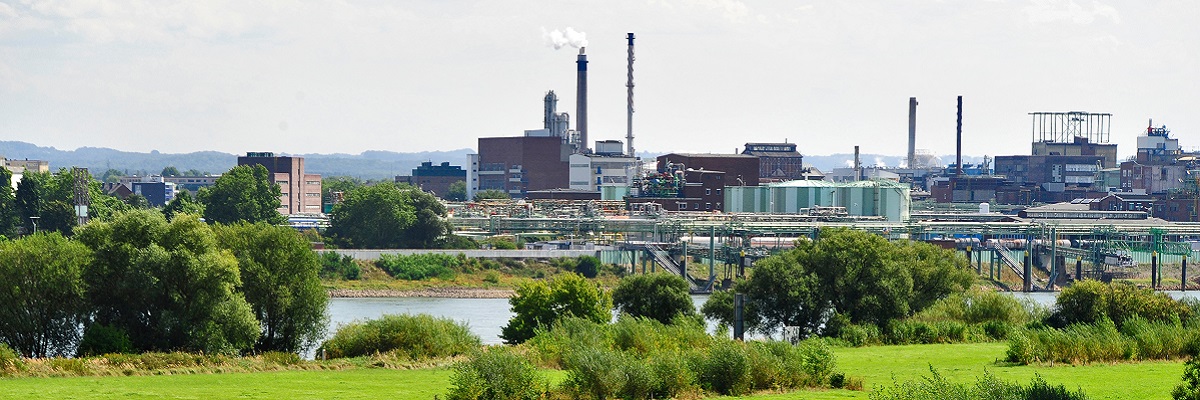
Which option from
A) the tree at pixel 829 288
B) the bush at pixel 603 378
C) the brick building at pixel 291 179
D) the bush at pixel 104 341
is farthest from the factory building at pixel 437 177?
the bush at pixel 603 378

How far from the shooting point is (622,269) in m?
77.4

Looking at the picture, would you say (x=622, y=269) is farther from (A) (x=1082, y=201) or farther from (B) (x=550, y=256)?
(A) (x=1082, y=201)

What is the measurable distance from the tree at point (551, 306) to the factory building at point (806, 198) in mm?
A: 62230

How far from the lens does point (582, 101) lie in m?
133

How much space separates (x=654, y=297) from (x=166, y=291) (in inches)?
533

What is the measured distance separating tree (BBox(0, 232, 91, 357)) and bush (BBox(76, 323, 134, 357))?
2.79 feet

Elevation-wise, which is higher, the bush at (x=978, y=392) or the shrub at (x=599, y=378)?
the bush at (x=978, y=392)

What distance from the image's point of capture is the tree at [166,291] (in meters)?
34.4

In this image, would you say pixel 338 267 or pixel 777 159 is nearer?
pixel 338 267

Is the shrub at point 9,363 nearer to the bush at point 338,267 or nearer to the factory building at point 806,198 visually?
the bush at point 338,267

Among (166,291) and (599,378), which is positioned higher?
(166,291)

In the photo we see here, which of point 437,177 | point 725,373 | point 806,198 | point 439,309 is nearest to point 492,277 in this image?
point 439,309

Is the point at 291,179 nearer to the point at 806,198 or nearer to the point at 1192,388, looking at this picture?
the point at 806,198

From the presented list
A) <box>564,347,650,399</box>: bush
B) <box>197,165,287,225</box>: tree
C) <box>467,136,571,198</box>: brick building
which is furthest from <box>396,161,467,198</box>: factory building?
<box>564,347,650,399</box>: bush
